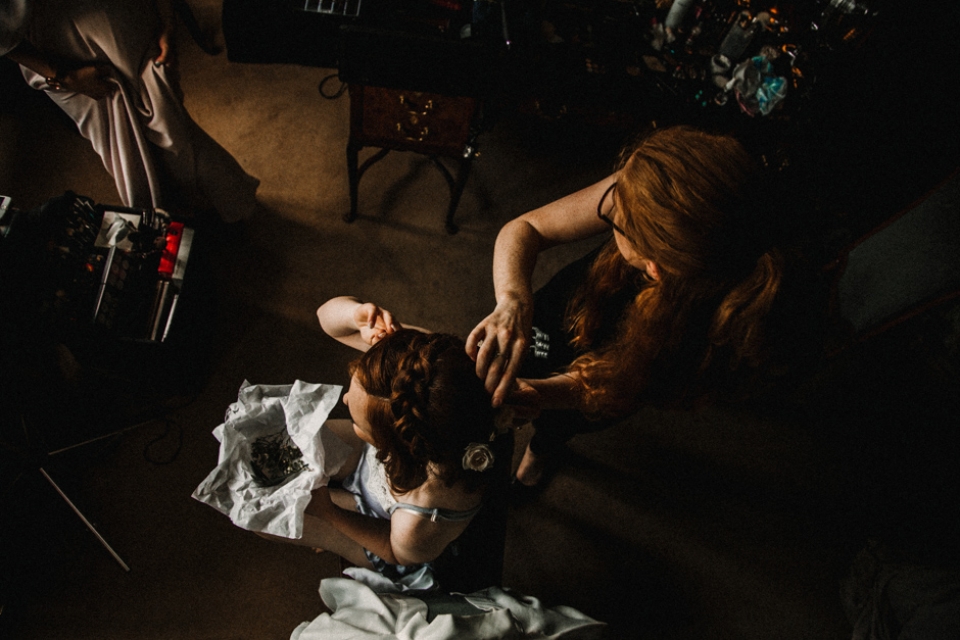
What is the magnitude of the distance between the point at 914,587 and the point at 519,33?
251 centimetres

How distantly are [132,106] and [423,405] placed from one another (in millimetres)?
1579

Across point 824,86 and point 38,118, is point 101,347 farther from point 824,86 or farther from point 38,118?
point 824,86

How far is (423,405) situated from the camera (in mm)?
1092

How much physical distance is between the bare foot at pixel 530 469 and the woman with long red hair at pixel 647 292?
1.60 feet

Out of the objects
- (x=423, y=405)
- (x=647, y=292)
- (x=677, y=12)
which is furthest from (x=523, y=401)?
(x=677, y=12)

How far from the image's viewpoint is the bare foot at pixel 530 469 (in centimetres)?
203

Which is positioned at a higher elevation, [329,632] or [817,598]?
[329,632]

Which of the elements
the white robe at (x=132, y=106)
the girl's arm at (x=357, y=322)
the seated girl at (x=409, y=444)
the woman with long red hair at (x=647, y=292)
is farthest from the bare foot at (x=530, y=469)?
the white robe at (x=132, y=106)

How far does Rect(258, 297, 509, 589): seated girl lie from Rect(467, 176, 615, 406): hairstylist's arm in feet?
Answer: 0.14

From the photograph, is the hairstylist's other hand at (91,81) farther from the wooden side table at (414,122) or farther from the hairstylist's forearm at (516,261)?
the hairstylist's forearm at (516,261)

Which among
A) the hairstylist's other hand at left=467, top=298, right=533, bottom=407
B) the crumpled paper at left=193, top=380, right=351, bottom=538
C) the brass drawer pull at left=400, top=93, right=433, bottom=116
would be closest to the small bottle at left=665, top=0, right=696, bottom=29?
the brass drawer pull at left=400, top=93, right=433, bottom=116

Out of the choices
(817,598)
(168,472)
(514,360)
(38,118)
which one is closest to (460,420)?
(514,360)

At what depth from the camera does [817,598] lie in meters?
2.14

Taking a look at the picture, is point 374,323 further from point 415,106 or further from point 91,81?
point 91,81
